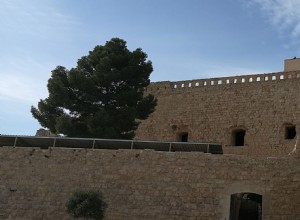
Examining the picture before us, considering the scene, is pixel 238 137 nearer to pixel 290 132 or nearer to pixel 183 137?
pixel 290 132

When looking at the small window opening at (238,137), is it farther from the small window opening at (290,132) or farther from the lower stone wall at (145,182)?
the lower stone wall at (145,182)

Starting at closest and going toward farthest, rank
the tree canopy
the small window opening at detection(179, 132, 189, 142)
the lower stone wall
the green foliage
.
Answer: the green foliage → the lower stone wall → the tree canopy → the small window opening at detection(179, 132, 189, 142)

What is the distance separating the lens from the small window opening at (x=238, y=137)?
23558 mm

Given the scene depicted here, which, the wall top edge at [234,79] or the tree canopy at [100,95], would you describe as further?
the wall top edge at [234,79]

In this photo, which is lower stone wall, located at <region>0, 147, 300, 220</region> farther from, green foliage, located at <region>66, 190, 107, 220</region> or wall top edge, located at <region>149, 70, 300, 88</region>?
wall top edge, located at <region>149, 70, 300, 88</region>

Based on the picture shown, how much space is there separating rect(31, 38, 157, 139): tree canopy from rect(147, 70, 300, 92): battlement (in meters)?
3.13

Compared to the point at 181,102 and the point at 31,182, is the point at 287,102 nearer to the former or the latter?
the point at 181,102

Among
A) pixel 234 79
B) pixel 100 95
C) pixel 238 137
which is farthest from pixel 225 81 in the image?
pixel 100 95

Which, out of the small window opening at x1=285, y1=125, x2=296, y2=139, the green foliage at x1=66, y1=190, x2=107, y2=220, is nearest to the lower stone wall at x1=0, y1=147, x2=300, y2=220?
the green foliage at x1=66, y1=190, x2=107, y2=220

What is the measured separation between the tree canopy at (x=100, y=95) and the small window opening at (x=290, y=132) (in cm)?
572

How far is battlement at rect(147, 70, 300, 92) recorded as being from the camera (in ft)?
74.9

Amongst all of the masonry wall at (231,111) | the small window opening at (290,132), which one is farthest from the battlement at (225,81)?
the small window opening at (290,132)

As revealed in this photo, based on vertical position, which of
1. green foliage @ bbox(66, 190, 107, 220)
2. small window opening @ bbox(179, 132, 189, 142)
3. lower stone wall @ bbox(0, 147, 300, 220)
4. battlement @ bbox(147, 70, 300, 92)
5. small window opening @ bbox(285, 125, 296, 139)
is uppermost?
battlement @ bbox(147, 70, 300, 92)

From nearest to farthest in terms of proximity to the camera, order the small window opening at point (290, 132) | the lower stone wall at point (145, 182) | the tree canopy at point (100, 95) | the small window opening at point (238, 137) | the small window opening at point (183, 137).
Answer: the lower stone wall at point (145, 182), the tree canopy at point (100, 95), the small window opening at point (290, 132), the small window opening at point (238, 137), the small window opening at point (183, 137)
